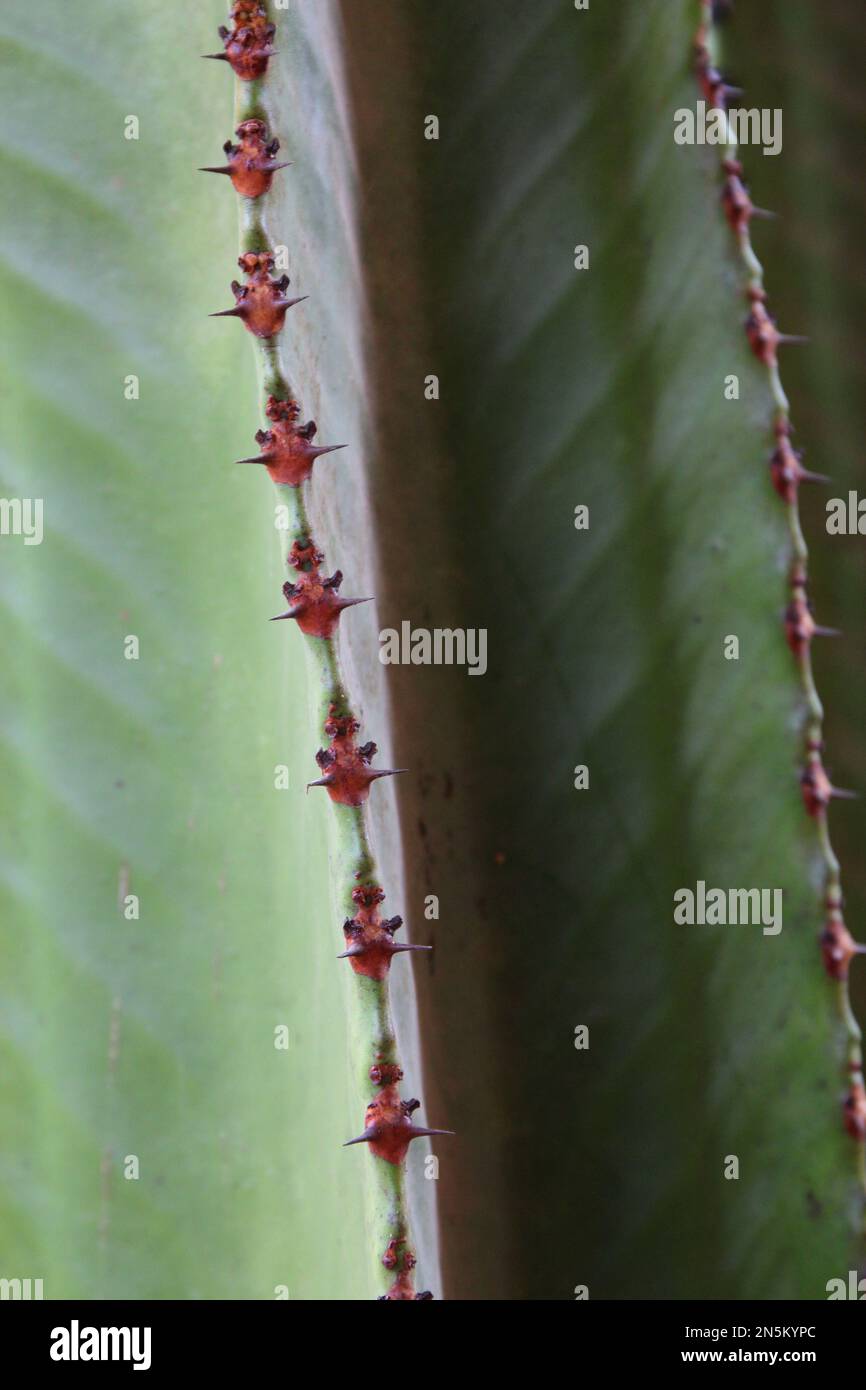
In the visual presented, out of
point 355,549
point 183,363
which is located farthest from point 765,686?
point 183,363

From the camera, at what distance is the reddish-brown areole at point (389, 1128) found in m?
0.47

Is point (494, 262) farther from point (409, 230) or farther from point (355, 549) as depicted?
point (355, 549)

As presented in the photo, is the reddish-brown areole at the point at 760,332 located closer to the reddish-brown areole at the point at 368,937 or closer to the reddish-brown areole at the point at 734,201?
the reddish-brown areole at the point at 734,201

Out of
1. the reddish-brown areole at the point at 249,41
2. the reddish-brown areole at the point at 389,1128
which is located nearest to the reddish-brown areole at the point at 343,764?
the reddish-brown areole at the point at 389,1128

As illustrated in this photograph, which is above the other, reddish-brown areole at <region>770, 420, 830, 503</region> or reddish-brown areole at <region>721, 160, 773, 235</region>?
reddish-brown areole at <region>721, 160, 773, 235</region>

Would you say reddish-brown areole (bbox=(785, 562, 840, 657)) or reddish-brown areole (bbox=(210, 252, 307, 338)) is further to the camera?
reddish-brown areole (bbox=(785, 562, 840, 657))

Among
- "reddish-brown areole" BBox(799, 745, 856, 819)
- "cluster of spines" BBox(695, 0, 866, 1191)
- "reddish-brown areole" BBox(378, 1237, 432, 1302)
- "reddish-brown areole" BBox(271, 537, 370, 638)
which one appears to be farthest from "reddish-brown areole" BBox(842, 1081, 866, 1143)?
"reddish-brown areole" BBox(271, 537, 370, 638)

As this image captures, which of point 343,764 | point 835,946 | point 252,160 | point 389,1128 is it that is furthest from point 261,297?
point 835,946

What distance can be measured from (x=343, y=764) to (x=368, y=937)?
6 centimetres

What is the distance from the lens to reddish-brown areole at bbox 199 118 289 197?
18.5 inches

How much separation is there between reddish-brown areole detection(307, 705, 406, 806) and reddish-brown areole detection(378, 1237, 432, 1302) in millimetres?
156

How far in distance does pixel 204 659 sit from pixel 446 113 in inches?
13.2

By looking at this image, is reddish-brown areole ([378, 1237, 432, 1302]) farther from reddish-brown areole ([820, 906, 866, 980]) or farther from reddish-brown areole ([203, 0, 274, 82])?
reddish-brown areole ([203, 0, 274, 82])

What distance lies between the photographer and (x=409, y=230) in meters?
0.68
